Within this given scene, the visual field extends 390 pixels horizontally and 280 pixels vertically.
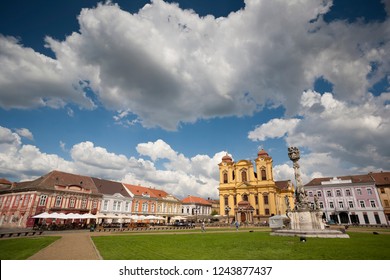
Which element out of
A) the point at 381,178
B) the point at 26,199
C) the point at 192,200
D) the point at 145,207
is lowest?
the point at 145,207

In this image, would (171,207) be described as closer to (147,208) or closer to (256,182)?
(147,208)

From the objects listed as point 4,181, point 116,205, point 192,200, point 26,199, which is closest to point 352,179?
point 192,200

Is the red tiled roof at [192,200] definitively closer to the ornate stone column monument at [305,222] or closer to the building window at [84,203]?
the building window at [84,203]

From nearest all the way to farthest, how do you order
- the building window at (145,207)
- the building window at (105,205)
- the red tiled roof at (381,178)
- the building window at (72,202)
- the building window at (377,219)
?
the building window at (72,202) → the building window at (377,219) → the red tiled roof at (381,178) → the building window at (105,205) → the building window at (145,207)

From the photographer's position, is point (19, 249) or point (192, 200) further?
point (192, 200)

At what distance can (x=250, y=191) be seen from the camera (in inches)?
2365

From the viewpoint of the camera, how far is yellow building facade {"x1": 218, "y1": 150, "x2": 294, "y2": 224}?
55500 millimetres

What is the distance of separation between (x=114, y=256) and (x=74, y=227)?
96.0 ft

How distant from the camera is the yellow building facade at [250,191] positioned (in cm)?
5550

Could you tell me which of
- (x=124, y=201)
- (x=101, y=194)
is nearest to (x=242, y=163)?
(x=124, y=201)

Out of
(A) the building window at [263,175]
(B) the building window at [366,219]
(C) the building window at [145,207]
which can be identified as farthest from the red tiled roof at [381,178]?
(C) the building window at [145,207]

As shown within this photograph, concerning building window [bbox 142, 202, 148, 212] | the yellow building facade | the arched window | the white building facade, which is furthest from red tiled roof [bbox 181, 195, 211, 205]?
the white building facade

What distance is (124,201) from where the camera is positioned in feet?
185

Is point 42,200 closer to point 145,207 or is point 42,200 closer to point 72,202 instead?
point 72,202
